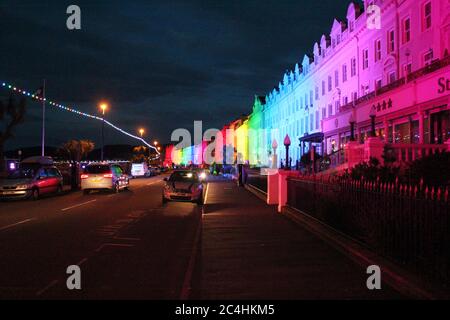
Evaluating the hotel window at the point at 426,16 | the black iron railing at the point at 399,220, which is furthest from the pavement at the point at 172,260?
the hotel window at the point at 426,16

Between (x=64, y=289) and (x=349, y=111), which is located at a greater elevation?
(x=349, y=111)

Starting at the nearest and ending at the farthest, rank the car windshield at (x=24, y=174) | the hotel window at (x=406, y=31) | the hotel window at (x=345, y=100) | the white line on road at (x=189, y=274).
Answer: the white line on road at (x=189, y=274)
the car windshield at (x=24, y=174)
the hotel window at (x=406, y=31)
the hotel window at (x=345, y=100)

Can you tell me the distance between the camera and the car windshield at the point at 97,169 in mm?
28562

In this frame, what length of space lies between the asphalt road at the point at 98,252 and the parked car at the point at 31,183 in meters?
5.54

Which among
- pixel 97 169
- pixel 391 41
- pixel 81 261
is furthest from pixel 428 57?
pixel 81 261

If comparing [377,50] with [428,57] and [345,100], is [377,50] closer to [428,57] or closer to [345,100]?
[428,57]

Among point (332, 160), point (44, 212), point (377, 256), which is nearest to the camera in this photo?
point (377, 256)

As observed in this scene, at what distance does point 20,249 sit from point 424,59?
2335 cm

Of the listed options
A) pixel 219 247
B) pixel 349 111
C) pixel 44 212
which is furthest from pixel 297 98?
pixel 219 247

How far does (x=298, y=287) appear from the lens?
7.21 metres

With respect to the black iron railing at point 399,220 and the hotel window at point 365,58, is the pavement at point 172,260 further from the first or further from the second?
the hotel window at point 365,58

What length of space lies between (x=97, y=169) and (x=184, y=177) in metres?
8.09

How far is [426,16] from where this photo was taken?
26844mm
